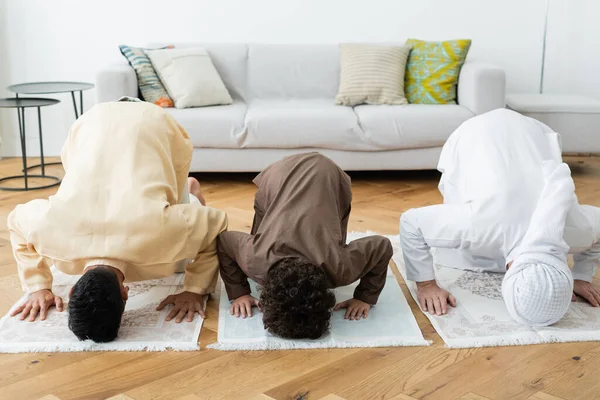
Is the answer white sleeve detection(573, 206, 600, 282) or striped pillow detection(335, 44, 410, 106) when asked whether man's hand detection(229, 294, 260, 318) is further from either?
striped pillow detection(335, 44, 410, 106)

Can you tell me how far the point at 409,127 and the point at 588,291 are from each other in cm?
179

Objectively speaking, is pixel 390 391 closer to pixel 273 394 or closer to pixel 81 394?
pixel 273 394

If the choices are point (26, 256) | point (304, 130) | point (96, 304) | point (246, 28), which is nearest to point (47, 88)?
point (246, 28)

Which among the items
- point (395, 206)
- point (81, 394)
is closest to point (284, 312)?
point (81, 394)

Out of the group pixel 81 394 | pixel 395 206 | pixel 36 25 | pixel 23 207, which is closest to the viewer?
pixel 81 394

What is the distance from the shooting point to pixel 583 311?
2441 millimetres

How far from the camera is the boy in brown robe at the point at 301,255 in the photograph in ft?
6.75

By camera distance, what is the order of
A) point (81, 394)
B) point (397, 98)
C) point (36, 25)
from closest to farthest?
1. point (81, 394)
2. point (397, 98)
3. point (36, 25)

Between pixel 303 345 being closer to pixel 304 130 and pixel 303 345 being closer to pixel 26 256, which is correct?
pixel 26 256

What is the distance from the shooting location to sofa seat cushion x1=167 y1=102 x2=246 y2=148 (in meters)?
4.11

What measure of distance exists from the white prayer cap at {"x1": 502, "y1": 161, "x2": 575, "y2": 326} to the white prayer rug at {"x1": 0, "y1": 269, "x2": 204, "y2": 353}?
95cm

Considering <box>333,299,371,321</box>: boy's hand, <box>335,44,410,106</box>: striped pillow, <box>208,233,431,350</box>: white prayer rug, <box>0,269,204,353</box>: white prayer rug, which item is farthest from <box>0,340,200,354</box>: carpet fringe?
<box>335,44,410,106</box>: striped pillow

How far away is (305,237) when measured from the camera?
86.9 inches

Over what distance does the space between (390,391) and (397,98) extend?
273cm
